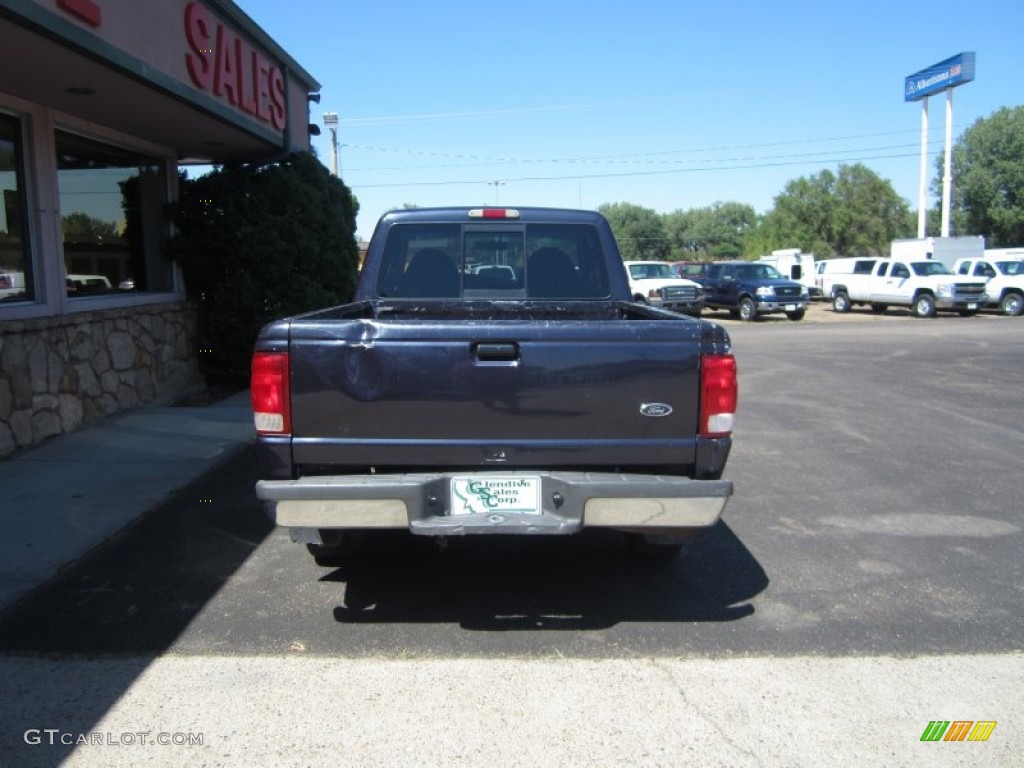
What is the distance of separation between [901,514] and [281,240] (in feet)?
25.6

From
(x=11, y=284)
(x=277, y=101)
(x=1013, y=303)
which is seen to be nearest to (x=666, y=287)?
(x=1013, y=303)

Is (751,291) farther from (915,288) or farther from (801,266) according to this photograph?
(801,266)

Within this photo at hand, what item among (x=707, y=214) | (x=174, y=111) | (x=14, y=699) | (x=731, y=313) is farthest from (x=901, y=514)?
(x=707, y=214)

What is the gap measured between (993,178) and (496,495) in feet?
195

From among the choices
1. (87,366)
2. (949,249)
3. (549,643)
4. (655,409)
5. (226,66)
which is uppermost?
(226,66)

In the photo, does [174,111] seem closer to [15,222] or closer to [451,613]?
[15,222]

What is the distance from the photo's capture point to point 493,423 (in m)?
3.58

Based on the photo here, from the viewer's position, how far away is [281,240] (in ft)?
33.7

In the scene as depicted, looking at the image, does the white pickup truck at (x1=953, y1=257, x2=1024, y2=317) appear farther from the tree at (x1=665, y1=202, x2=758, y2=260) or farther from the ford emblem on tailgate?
the tree at (x1=665, y1=202, x2=758, y2=260)

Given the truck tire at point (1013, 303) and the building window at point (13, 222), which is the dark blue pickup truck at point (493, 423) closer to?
A: the building window at point (13, 222)

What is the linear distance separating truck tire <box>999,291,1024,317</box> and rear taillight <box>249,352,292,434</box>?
1173 inches

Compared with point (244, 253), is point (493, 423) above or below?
below

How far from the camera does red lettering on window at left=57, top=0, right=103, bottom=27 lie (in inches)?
227

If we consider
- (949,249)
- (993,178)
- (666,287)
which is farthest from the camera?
(993,178)
